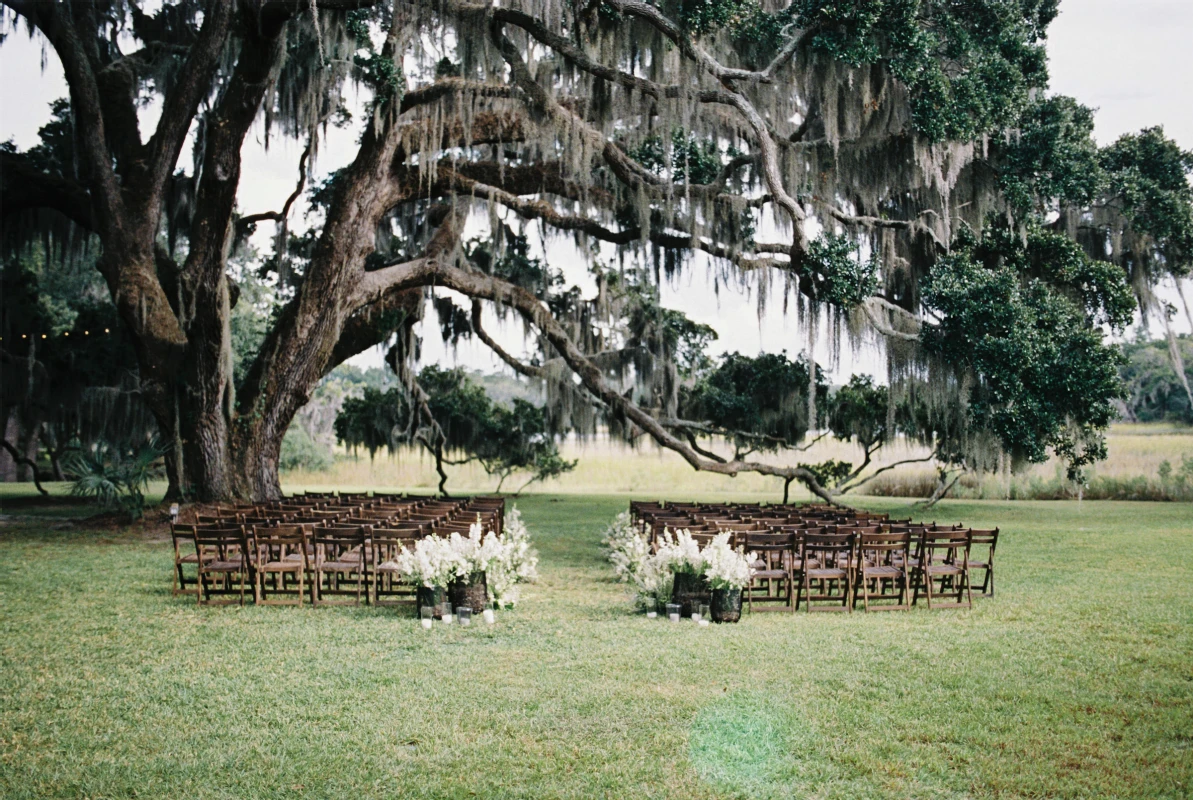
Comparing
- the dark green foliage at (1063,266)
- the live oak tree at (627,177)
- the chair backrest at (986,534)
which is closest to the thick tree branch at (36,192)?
the live oak tree at (627,177)

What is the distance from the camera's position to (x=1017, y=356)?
1447cm

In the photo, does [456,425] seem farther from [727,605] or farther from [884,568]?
[727,605]

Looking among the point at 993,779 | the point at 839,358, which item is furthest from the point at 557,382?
the point at 993,779

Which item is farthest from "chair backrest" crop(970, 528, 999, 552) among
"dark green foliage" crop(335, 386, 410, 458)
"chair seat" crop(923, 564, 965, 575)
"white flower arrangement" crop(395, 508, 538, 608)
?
"dark green foliage" crop(335, 386, 410, 458)

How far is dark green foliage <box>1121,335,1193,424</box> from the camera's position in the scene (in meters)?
51.3

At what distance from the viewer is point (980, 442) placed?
18.1 meters

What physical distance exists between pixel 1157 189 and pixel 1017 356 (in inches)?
316

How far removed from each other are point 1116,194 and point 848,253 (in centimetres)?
910

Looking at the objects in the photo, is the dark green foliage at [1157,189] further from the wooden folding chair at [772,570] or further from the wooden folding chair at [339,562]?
the wooden folding chair at [339,562]

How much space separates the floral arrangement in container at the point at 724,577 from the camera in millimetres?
8594

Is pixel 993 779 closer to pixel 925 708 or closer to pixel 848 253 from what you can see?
pixel 925 708

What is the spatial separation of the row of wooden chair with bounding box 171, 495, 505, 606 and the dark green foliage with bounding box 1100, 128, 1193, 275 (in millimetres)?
14926

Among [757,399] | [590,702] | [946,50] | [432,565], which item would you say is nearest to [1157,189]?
[946,50]

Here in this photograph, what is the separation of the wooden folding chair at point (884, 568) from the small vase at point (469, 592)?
357 cm
